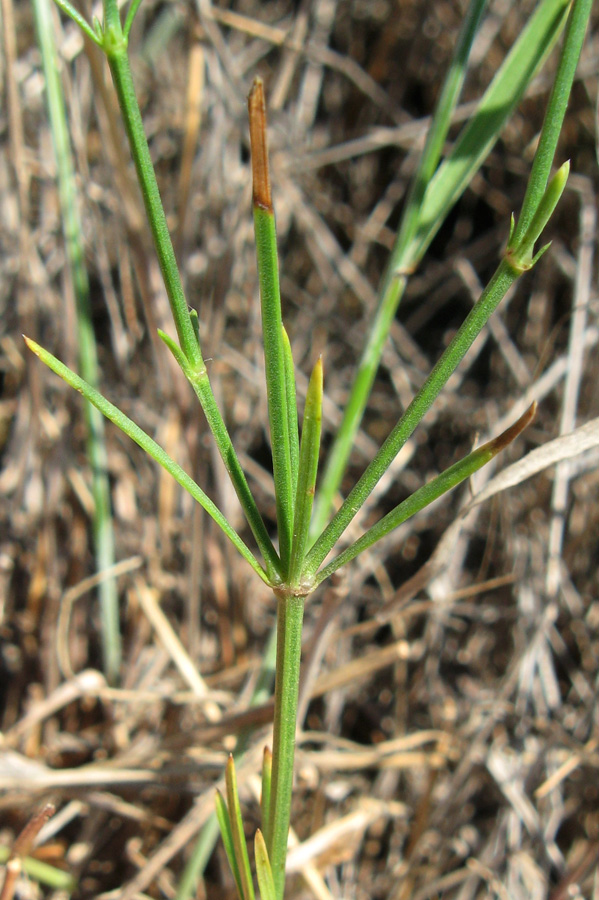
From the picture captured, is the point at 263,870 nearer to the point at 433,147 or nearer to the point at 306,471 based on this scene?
the point at 306,471

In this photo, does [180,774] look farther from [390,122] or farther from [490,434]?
[390,122]

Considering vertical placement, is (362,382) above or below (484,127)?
below

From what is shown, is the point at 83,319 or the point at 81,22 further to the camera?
the point at 83,319

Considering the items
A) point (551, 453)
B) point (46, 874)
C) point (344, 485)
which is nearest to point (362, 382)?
point (551, 453)

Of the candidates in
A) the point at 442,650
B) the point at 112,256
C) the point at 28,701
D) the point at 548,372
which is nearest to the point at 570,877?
the point at 442,650

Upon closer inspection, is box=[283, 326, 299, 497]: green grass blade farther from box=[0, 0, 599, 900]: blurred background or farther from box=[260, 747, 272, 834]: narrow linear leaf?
box=[0, 0, 599, 900]: blurred background
